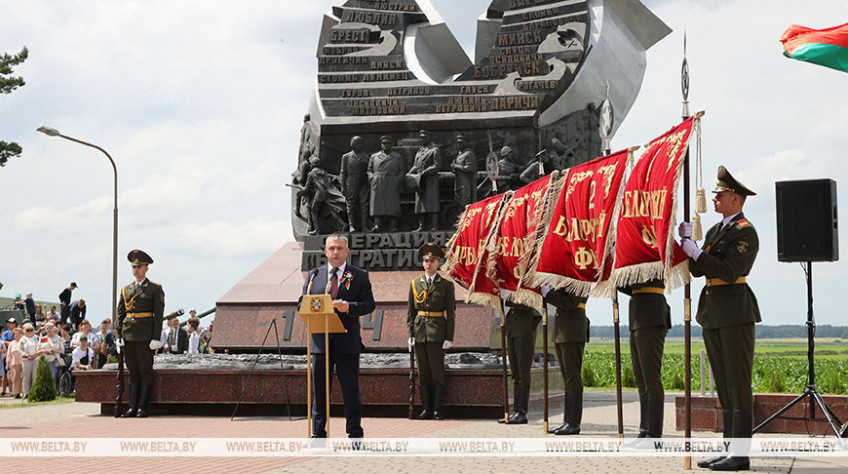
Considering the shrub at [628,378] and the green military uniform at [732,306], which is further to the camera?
the shrub at [628,378]

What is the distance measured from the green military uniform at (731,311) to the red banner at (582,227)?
3.43 feet

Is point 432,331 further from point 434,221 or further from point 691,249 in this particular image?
point 691,249

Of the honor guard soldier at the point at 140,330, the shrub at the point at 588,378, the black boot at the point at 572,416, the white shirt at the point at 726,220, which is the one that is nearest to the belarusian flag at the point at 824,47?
the white shirt at the point at 726,220

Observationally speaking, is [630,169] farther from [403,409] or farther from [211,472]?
[403,409]

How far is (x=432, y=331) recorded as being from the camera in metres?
11.0

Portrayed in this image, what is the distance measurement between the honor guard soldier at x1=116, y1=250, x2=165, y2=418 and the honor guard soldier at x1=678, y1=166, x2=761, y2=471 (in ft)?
23.7

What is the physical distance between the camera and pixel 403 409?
1157 centimetres

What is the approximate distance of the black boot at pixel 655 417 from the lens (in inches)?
309

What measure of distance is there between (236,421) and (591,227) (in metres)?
5.20

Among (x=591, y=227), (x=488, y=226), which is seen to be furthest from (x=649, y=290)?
(x=488, y=226)

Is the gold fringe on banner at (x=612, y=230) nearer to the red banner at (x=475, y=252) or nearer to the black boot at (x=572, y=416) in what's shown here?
the black boot at (x=572, y=416)

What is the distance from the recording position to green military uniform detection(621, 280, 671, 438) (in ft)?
25.7

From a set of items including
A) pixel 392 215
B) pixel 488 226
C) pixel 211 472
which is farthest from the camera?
pixel 392 215

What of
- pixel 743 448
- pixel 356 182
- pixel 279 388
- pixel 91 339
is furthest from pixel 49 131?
pixel 743 448
